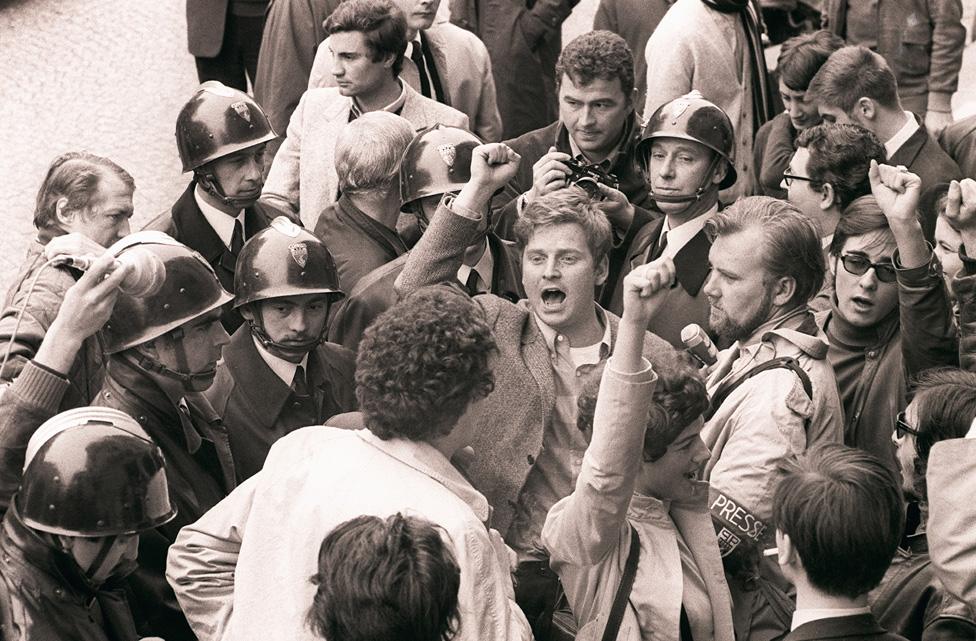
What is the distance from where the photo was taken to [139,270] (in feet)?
15.4

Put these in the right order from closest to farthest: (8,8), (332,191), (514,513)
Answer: (514,513), (332,191), (8,8)

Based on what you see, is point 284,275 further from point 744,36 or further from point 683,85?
point 744,36

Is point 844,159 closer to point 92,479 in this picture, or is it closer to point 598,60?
point 598,60

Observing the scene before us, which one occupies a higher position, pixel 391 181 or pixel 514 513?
pixel 391 181

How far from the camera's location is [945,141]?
709 centimetres

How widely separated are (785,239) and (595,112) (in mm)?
1925

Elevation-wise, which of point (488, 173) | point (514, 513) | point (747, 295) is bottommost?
point (514, 513)

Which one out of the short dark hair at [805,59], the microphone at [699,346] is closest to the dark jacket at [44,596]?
the microphone at [699,346]

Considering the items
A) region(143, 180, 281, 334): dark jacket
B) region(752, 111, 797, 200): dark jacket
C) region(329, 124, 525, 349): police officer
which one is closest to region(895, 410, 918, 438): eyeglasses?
region(329, 124, 525, 349): police officer

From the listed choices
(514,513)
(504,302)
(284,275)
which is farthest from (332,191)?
(514,513)

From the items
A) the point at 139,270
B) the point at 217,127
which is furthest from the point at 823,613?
the point at 217,127

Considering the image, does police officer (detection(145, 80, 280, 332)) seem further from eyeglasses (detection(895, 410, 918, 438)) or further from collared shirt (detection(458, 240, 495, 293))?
eyeglasses (detection(895, 410, 918, 438))

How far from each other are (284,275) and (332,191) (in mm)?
1746

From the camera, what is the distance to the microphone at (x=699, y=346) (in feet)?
16.8
